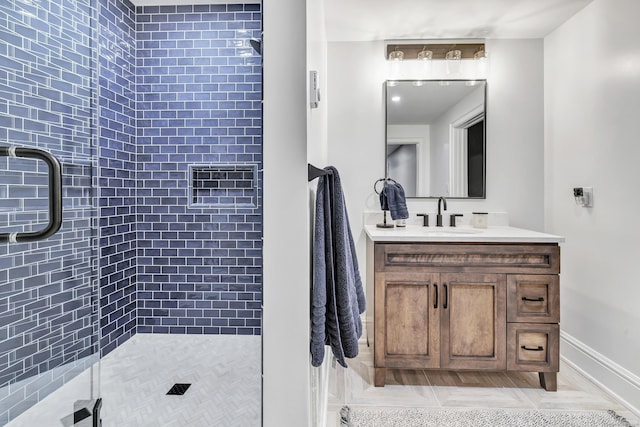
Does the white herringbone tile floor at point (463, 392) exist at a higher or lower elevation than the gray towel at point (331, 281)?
lower

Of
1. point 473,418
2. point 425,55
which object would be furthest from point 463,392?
point 425,55

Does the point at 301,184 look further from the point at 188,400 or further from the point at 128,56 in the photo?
the point at 128,56

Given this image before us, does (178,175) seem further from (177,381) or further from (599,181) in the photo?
(599,181)

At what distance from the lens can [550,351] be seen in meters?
1.87

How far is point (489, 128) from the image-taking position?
2.52 m

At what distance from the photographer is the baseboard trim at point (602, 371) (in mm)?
1726

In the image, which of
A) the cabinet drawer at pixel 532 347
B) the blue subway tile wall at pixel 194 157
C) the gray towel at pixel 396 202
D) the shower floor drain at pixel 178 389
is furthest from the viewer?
the gray towel at pixel 396 202

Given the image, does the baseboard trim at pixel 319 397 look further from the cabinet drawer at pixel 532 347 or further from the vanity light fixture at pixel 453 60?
the vanity light fixture at pixel 453 60

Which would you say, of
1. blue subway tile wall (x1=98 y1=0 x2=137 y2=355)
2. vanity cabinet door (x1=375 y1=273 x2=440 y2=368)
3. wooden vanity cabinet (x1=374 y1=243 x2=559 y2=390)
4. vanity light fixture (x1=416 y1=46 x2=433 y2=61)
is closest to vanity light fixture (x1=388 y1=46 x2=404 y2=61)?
vanity light fixture (x1=416 y1=46 x2=433 y2=61)

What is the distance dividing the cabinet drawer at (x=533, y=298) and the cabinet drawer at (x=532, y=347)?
0.14 feet

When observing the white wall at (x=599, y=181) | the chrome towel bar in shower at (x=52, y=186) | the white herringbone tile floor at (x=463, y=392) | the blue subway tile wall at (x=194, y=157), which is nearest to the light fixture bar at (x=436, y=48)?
the white wall at (x=599, y=181)

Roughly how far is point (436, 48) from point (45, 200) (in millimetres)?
2482

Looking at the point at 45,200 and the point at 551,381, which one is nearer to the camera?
the point at 45,200

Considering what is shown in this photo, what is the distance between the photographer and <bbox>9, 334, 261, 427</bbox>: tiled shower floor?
153 centimetres
